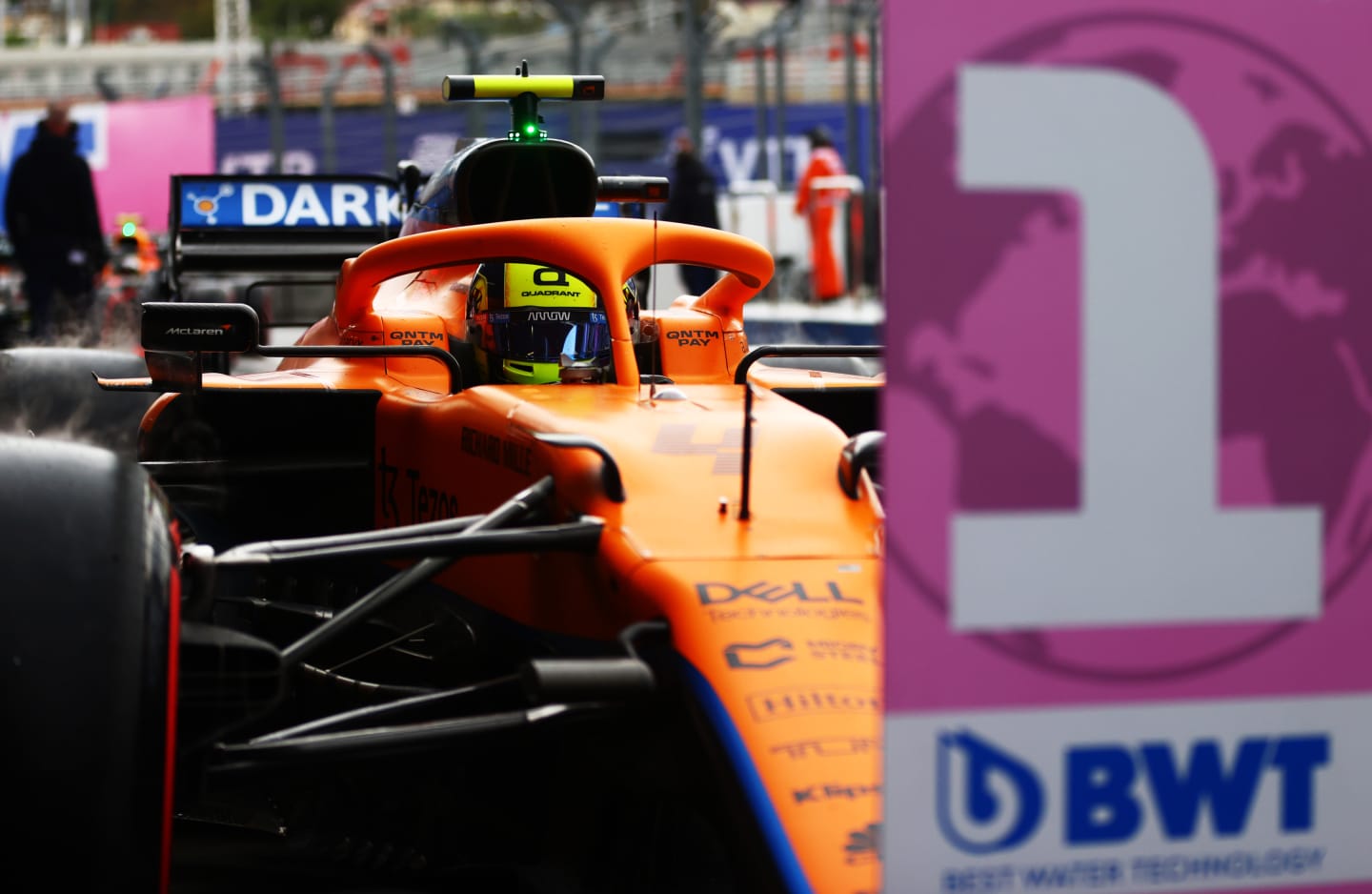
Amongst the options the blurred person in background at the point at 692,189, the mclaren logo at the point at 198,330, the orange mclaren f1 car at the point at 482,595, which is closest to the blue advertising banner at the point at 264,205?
the orange mclaren f1 car at the point at 482,595

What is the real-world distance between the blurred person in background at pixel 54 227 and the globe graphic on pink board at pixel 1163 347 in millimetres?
10222

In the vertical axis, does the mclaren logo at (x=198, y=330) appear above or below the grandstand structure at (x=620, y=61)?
below

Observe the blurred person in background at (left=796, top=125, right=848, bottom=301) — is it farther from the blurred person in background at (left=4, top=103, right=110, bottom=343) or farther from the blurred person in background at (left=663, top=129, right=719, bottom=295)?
the blurred person in background at (left=4, top=103, right=110, bottom=343)

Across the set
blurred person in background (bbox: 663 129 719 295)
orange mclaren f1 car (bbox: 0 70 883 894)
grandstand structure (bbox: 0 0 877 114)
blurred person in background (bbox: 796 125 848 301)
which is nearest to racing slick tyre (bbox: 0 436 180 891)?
orange mclaren f1 car (bbox: 0 70 883 894)

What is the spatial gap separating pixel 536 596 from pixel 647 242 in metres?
0.98

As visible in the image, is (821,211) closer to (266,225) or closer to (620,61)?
(620,61)

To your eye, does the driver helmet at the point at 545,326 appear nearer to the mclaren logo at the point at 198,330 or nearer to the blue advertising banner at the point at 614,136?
the mclaren logo at the point at 198,330

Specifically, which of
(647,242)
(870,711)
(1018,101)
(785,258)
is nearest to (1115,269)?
(1018,101)

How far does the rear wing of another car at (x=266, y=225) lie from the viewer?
23.6 ft

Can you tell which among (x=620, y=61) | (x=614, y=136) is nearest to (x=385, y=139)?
(x=614, y=136)

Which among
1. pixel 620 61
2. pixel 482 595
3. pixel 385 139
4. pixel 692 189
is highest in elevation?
pixel 620 61

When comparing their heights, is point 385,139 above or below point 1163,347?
above

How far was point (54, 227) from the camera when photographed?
1132 centimetres

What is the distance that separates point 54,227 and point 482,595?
8536mm
